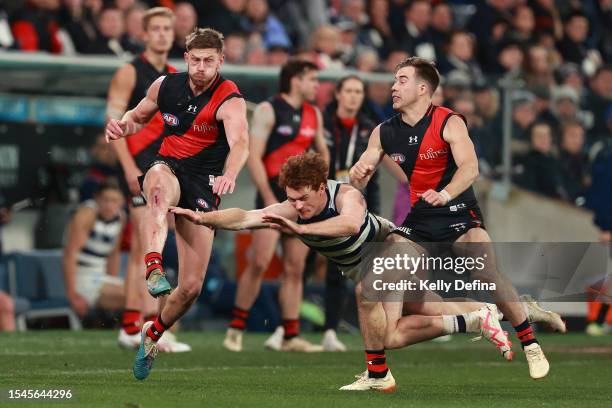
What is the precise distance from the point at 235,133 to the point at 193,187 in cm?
55

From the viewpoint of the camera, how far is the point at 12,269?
16.9 metres

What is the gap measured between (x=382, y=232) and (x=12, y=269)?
24.3 feet

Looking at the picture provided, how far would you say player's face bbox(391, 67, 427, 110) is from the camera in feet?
36.4

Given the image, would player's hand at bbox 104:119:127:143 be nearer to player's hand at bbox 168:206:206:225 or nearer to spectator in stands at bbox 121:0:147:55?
player's hand at bbox 168:206:206:225

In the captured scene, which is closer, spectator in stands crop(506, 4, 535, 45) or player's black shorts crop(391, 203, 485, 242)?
player's black shorts crop(391, 203, 485, 242)

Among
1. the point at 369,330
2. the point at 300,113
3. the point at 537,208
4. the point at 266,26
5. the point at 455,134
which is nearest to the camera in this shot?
the point at 369,330

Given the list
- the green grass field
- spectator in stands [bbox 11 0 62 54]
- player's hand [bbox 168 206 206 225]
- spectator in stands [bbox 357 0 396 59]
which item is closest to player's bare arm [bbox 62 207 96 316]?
the green grass field

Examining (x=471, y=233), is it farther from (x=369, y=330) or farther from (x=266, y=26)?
(x=266, y=26)

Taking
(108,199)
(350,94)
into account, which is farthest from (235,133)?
(108,199)

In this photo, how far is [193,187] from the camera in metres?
11.2

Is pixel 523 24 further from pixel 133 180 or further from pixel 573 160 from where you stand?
pixel 133 180

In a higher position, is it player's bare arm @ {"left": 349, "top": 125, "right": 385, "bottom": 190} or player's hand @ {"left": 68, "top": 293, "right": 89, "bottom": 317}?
player's bare arm @ {"left": 349, "top": 125, "right": 385, "bottom": 190}

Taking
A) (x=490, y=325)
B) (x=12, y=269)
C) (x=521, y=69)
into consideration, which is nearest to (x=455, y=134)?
(x=490, y=325)

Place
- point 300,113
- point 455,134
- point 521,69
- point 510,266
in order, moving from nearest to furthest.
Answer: point 455,134 < point 300,113 < point 510,266 < point 521,69
